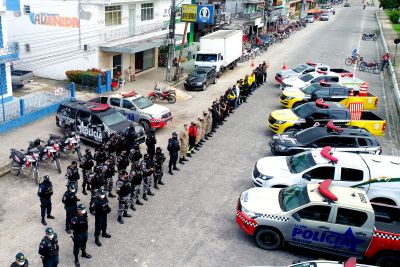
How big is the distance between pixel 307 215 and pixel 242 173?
5.41m

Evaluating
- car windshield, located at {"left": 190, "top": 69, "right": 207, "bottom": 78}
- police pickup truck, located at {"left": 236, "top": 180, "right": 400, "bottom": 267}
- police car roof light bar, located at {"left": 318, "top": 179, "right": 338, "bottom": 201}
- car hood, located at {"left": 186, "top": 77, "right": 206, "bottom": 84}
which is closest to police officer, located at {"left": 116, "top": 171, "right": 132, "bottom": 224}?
police pickup truck, located at {"left": 236, "top": 180, "right": 400, "bottom": 267}

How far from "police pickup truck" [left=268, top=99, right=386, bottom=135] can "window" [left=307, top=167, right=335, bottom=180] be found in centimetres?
578

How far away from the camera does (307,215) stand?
35.6 ft

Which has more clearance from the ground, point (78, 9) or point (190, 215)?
point (78, 9)

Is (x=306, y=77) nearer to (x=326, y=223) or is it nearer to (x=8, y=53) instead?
(x=8, y=53)

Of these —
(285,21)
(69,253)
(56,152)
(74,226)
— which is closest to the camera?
(74,226)

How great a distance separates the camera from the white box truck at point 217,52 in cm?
3182

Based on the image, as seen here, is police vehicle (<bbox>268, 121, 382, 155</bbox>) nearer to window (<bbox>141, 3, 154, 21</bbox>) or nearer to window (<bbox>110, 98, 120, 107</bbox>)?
window (<bbox>110, 98, 120, 107</bbox>)

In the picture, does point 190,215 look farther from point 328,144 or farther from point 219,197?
point 328,144

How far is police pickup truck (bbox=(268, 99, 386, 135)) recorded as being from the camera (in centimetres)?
1853

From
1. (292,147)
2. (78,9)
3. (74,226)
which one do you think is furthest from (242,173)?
(78,9)

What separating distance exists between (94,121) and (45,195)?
6.33 meters

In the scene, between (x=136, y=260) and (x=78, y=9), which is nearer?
(x=136, y=260)

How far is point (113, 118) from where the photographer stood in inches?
719
